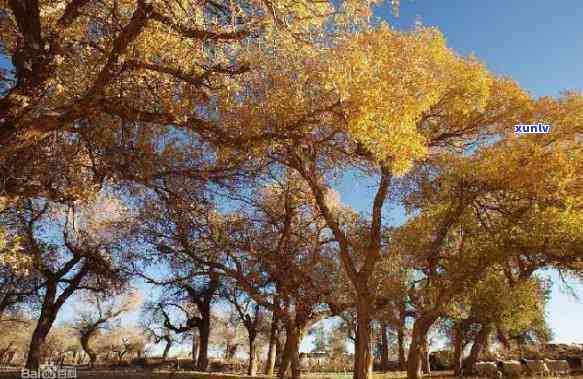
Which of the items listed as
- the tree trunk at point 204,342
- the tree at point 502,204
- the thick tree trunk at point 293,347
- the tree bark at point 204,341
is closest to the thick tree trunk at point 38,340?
the tree bark at point 204,341

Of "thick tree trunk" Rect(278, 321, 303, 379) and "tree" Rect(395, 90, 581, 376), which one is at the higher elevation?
"tree" Rect(395, 90, 581, 376)

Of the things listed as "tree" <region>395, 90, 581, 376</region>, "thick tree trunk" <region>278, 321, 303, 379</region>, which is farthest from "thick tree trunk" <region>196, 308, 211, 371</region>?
"tree" <region>395, 90, 581, 376</region>

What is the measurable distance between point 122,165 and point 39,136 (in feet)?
9.83

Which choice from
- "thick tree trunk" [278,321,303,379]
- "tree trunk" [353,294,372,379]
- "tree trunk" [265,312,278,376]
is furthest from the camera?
"tree trunk" [265,312,278,376]

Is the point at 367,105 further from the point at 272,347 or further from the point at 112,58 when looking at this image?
the point at 272,347

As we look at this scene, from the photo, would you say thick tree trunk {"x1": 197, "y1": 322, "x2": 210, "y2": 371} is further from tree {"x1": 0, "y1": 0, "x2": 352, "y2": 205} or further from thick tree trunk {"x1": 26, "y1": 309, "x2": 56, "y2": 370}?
tree {"x1": 0, "y1": 0, "x2": 352, "y2": 205}

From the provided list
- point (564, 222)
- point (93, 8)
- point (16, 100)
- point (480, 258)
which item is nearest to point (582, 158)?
point (564, 222)

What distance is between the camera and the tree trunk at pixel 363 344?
1692cm

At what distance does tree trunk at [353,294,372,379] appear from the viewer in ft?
55.5

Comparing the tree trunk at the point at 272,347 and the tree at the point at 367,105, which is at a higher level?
the tree at the point at 367,105

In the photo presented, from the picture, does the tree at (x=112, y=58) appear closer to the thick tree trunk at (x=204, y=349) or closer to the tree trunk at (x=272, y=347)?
the tree trunk at (x=272, y=347)

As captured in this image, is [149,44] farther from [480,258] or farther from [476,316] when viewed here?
[476,316]

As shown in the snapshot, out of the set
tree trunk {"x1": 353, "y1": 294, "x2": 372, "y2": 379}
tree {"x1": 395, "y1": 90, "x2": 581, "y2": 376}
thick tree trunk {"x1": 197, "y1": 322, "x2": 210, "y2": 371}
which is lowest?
thick tree trunk {"x1": 197, "y1": 322, "x2": 210, "y2": 371}

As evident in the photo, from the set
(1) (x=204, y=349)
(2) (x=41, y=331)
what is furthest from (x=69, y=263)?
(1) (x=204, y=349)
